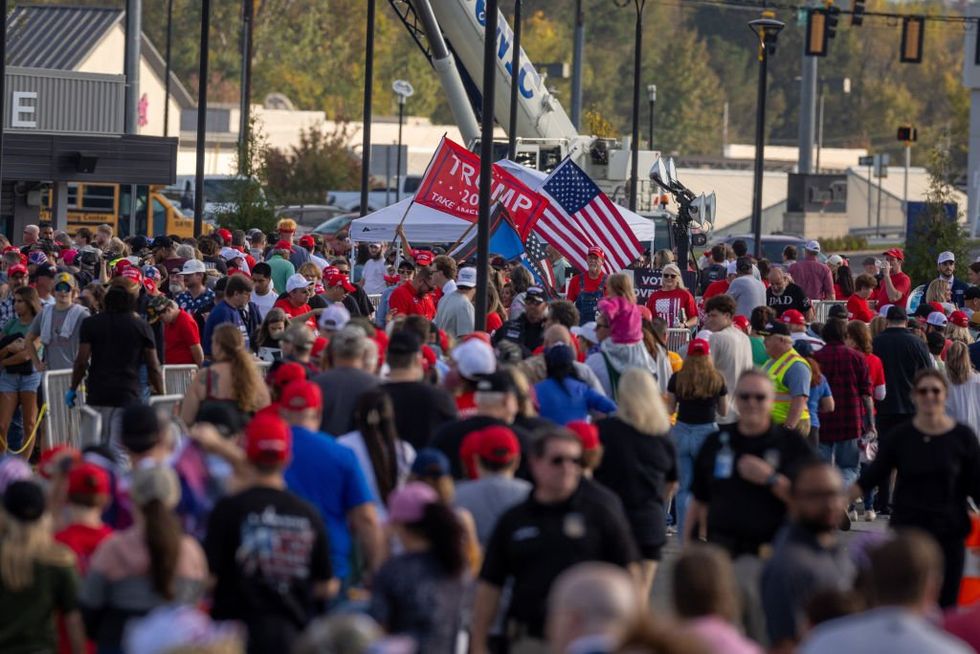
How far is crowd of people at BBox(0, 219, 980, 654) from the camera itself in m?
6.00

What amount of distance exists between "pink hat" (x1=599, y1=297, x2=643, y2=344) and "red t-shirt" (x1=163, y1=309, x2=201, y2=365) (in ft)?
10.1

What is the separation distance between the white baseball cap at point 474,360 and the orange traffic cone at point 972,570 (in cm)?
244

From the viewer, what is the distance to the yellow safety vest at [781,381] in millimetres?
13909

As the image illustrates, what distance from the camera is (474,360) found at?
10.1 m

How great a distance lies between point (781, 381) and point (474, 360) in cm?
440

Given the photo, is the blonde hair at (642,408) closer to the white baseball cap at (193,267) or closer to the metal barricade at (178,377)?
the metal barricade at (178,377)

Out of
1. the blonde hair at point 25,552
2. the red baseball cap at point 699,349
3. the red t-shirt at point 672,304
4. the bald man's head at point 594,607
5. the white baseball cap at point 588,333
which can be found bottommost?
the blonde hair at point 25,552

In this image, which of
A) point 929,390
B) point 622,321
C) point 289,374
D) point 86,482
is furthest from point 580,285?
point 86,482

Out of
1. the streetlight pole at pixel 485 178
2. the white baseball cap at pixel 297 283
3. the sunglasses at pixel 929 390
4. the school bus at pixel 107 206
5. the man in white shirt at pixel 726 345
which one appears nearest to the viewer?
the sunglasses at pixel 929 390

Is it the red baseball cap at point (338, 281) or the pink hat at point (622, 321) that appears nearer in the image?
the pink hat at point (622, 321)

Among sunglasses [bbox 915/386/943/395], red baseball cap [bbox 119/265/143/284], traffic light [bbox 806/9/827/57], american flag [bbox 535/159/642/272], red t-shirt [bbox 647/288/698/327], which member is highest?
traffic light [bbox 806/9/827/57]

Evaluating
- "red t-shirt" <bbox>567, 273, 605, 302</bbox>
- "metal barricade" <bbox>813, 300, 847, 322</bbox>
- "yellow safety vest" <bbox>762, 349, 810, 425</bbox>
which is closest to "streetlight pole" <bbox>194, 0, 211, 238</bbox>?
"red t-shirt" <bbox>567, 273, 605, 302</bbox>

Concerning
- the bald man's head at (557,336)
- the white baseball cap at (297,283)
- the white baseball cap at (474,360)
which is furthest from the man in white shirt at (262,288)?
the white baseball cap at (474,360)

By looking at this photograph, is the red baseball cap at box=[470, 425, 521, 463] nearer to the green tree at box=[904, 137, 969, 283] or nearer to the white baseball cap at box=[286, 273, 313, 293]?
the white baseball cap at box=[286, 273, 313, 293]
